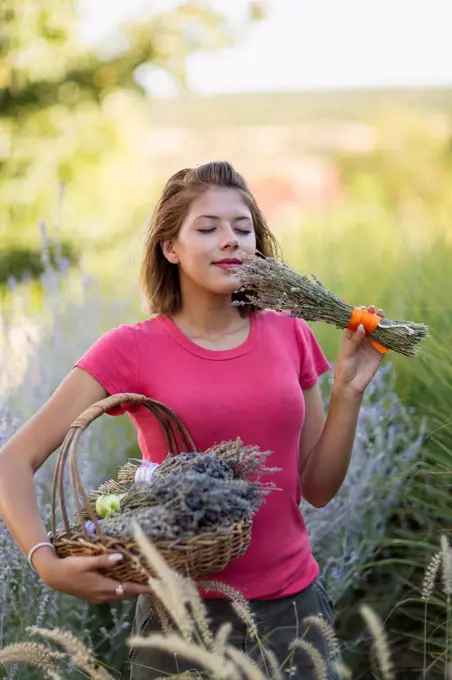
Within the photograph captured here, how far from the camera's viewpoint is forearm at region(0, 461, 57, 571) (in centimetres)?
196

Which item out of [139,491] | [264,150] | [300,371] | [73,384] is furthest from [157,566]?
[264,150]

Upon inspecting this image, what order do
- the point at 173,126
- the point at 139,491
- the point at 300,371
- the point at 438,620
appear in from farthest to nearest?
the point at 173,126, the point at 438,620, the point at 300,371, the point at 139,491

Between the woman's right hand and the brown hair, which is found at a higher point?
the brown hair

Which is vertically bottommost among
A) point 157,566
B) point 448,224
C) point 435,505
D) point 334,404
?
point 435,505

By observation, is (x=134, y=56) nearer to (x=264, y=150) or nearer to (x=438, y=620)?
(x=438, y=620)

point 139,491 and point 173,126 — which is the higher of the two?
point 173,126

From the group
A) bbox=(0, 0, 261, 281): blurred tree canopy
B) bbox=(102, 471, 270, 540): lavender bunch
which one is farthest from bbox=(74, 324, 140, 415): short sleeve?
bbox=(0, 0, 261, 281): blurred tree canopy

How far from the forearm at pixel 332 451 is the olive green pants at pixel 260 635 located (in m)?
0.29

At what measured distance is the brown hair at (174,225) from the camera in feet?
7.68

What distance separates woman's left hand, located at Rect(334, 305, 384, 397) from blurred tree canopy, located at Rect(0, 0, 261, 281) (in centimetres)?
756

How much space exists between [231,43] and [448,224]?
4902 millimetres

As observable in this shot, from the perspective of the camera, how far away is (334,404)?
2256 mm

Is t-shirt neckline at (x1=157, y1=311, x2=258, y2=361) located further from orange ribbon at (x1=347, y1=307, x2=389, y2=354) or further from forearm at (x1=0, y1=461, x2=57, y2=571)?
forearm at (x1=0, y1=461, x2=57, y2=571)

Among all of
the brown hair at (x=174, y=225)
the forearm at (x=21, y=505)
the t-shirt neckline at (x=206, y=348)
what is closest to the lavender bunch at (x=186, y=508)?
the forearm at (x=21, y=505)
